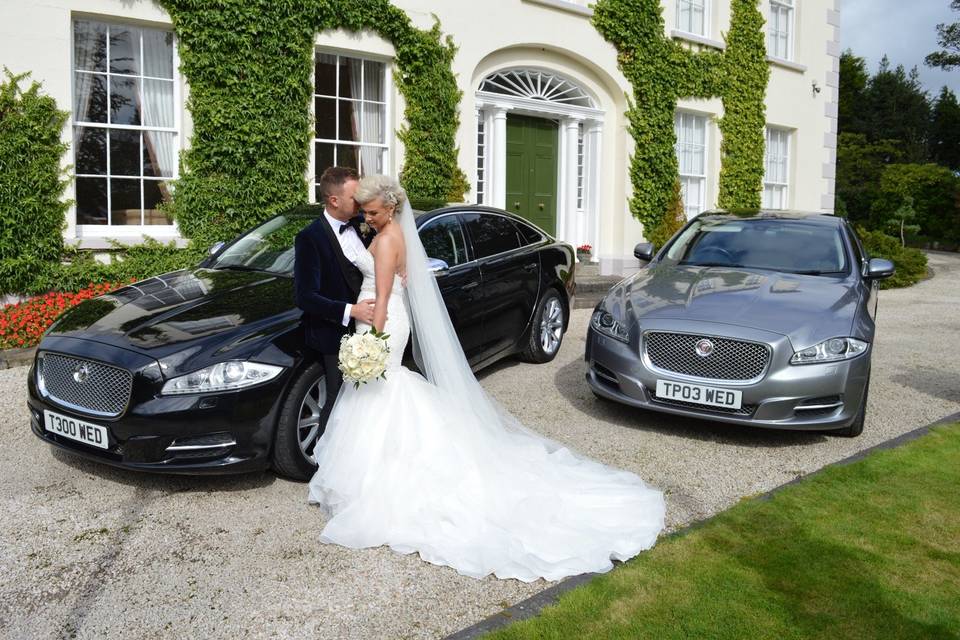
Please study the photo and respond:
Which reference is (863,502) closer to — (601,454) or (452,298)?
(601,454)

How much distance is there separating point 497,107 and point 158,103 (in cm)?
519

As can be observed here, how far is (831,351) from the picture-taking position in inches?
211

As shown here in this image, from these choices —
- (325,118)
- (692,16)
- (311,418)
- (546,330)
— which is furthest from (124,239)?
(692,16)

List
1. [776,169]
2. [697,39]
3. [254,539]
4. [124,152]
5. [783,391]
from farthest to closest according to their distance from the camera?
[776,169] < [697,39] < [124,152] < [783,391] < [254,539]

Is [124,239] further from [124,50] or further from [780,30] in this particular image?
[780,30]

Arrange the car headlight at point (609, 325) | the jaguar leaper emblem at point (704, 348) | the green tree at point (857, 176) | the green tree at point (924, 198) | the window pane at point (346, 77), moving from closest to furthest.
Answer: the jaguar leaper emblem at point (704, 348) < the car headlight at point (609, 325) < the window pane at point (346, 77) < the green tree at point (924, 198) < the green tree at point (857, 176)

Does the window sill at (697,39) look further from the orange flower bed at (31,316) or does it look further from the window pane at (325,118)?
the orange flower bed at (31,316)

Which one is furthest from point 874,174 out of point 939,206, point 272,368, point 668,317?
point 272,368

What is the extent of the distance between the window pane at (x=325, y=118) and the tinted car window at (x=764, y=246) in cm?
547

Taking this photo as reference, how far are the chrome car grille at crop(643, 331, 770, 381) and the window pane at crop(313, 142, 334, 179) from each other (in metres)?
6.42

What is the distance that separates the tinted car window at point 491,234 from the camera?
6664 mm

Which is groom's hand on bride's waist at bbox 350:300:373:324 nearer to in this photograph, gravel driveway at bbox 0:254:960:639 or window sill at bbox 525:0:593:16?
gravel driveway at bbox 0:254:960:639

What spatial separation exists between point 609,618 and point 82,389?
302 centimetres

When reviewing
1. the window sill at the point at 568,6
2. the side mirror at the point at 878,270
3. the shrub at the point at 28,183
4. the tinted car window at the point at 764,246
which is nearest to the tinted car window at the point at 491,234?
the tinted car window at the point at 764,246
